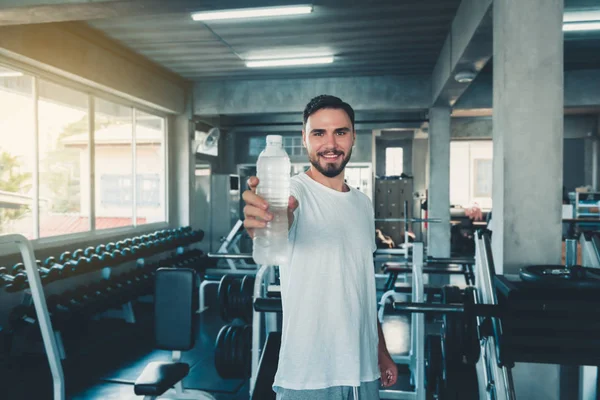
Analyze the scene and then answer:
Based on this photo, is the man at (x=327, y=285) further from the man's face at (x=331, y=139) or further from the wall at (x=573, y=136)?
the wall at (x=573, y=136)

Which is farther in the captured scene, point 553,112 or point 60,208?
point 60,208

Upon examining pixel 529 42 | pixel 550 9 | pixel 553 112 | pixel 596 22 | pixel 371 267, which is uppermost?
pixel 596 22

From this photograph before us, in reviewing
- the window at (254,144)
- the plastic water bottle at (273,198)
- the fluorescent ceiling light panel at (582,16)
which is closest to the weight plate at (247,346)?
the plastic water bottle at (273,198)

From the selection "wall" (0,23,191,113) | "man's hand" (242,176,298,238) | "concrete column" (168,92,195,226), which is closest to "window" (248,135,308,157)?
"concrete column" (168,92,195,226)

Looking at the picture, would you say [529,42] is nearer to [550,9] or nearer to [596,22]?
[550,9]

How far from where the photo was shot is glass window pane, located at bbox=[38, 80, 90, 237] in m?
3.96

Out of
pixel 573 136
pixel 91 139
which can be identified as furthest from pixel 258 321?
pixel 573 136

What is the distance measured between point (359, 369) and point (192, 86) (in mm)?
5837

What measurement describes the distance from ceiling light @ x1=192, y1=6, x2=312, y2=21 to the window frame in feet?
4.56

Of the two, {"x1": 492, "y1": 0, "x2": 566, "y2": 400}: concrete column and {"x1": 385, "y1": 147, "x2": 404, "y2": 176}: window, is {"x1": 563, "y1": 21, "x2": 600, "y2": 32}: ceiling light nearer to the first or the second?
{"x1": 492, "y1": 0, "x2": 566, "y2": 400}: concrete column

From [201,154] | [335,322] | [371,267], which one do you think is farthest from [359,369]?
[201,154]

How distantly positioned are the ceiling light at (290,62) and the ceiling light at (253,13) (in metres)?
1.32

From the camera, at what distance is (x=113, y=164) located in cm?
526

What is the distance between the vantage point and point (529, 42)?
2.22 m
